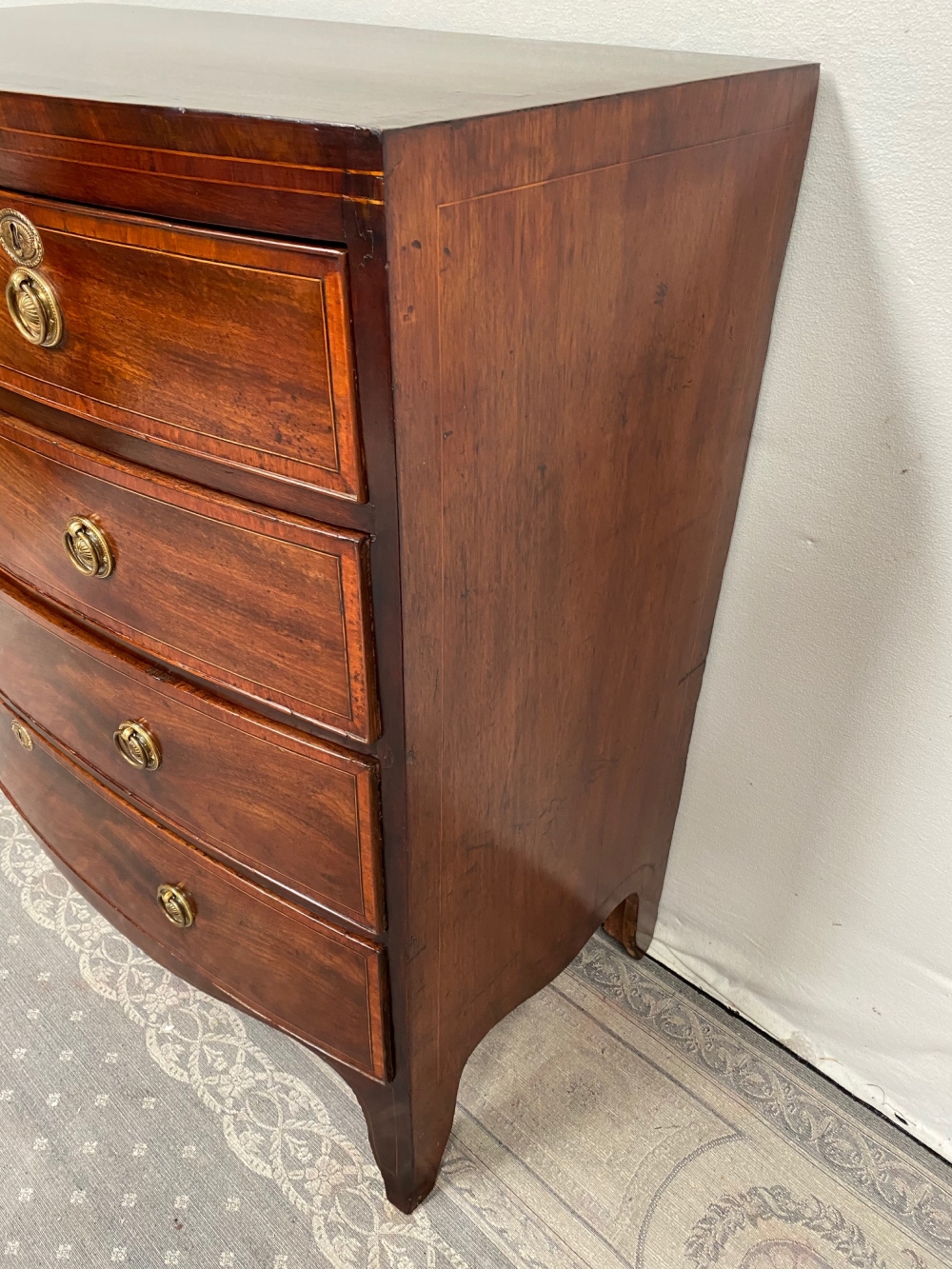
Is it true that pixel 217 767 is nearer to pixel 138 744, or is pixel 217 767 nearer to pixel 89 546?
pixel 138 744

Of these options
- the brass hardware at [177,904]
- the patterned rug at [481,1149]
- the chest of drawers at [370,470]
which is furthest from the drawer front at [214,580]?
the patterned rug at [481,1149]

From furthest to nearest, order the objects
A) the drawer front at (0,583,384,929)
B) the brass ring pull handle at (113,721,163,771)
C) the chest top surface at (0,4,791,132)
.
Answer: the brass ring pull handle at (113,721,163,771), the drawer front at (0,583,384,929), the chest top surface at (0,4,791,132)

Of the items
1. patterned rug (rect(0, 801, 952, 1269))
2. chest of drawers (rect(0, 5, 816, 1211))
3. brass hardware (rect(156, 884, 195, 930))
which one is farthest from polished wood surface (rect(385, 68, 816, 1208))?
brass hardware (rect(156, 884, 195, 930))

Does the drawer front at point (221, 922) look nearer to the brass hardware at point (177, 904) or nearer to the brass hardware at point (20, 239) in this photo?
the brass hardware at point (177, 904)

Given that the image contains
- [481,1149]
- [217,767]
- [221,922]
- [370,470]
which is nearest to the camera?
[370,470]

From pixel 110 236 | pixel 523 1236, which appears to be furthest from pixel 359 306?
pixel 523 1236

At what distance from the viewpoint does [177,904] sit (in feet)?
3.05

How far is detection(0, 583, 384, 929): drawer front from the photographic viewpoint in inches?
28.9

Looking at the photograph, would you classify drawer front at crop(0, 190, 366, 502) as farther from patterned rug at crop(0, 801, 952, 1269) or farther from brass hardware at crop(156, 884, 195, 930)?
patterned rug at crop(0, 801, 952, 1269)

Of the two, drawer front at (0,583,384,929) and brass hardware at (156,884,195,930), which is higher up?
drawer front at (0,583,384,929)

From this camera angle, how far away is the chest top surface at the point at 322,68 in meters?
0.53

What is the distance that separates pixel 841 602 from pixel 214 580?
0.59 meters

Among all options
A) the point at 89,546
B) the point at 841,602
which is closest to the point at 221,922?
the point at 89,546

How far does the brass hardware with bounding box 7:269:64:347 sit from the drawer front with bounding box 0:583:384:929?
0.27 m
